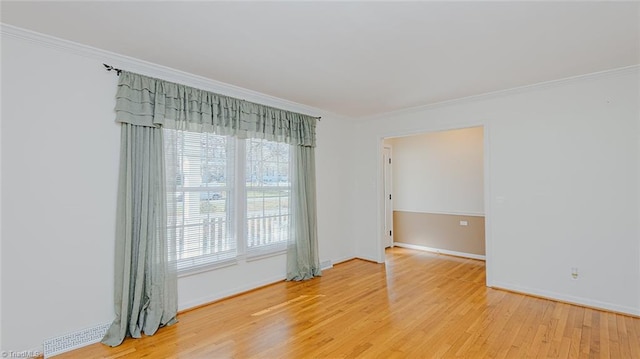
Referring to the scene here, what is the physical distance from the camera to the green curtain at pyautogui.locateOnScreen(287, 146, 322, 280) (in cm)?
433

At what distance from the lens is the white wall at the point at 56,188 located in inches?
91.3

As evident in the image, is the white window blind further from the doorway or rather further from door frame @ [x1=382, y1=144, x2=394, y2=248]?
door frame @ [x1=382, y1=144, x2=394, y2=248]

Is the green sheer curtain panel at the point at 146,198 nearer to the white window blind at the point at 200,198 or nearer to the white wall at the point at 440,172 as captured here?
the white window blind at the point at 200,198

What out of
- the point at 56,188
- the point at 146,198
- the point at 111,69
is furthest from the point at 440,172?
the point at 56,188

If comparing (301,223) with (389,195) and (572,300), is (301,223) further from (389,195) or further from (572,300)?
(572,300)

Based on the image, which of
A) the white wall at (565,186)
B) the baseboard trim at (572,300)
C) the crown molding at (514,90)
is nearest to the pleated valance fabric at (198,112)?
the crown molding at (514,90)

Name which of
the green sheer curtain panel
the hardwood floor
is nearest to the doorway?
the hardwood floor

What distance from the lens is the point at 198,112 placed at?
3.29m

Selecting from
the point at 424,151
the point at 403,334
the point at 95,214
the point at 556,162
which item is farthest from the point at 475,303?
the point at 95,214

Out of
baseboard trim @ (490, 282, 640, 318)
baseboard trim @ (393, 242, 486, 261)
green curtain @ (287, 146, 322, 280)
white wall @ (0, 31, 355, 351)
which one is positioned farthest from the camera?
baseboard trim @ (393, 242, 486, 261)

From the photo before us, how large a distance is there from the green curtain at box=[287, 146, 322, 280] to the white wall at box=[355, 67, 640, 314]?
7.13ft

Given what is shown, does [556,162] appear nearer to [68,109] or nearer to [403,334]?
[403,334]

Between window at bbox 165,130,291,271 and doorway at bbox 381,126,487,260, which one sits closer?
window at bbox 165,130,291,271

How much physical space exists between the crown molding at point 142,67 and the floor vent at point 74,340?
7.46ft
